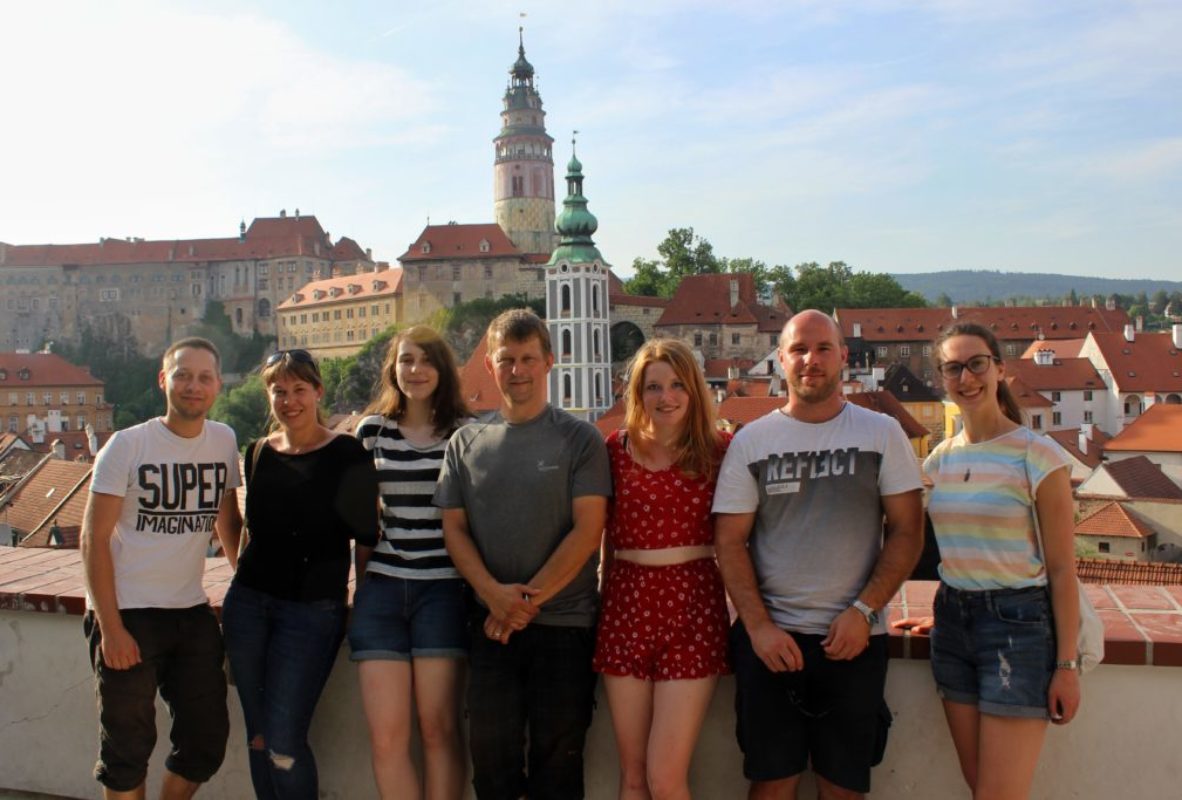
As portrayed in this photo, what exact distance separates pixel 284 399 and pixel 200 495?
38 centimetres

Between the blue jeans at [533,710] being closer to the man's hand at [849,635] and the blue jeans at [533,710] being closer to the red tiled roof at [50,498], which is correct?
the man's hand at [849,635]

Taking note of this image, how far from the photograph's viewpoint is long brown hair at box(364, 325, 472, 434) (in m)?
3.38

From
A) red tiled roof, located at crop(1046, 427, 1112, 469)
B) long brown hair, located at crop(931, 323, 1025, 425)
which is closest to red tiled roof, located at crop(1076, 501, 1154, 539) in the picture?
red tiled roof, located at crop(1046, 427, 1112, 469)

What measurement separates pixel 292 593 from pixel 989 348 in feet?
6.79

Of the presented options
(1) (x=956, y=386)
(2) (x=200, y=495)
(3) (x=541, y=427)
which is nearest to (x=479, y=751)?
(3) (x=541, y=427)

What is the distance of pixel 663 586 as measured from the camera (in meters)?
2.93

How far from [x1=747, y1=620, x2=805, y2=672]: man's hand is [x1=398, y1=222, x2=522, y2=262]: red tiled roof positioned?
61.2 metres

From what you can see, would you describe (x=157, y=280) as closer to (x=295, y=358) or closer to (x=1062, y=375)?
(x=1062, y=375)

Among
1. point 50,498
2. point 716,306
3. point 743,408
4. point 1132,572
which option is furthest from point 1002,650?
point 716,306

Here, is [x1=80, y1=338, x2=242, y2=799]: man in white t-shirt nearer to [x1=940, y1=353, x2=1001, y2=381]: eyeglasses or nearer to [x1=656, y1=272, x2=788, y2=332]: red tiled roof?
[x1=940, y1=353, x2=1001, y2=381]: eyeglasses

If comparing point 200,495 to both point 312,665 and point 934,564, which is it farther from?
point 934,564

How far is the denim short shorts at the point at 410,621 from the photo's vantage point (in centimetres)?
312

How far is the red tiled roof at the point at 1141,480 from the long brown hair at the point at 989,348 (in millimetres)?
27272

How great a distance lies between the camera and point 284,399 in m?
3.29
